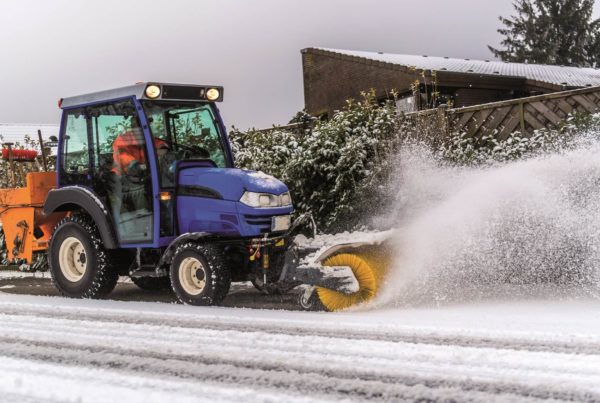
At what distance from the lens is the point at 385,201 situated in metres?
9.94

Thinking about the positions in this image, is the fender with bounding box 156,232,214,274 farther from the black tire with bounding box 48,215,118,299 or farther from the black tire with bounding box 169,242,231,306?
Answer: the black tire with bounding box 48,215,118,299

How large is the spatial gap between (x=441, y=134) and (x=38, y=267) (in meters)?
6.52

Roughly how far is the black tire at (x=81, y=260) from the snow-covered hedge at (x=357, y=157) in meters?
2.90

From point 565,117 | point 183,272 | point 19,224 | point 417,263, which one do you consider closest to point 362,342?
point 417,263

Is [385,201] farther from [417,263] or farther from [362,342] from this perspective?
[362,342]

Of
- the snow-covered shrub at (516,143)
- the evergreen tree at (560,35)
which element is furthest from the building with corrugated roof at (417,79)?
the evergreen tree at (560,35)

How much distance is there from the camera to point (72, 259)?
750 centimetres

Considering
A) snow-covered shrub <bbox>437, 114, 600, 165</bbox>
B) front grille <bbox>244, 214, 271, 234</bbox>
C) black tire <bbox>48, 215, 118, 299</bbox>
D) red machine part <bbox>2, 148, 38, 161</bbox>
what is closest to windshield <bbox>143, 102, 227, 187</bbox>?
front grille <bbox>244, 214, 271, 234</bbox>

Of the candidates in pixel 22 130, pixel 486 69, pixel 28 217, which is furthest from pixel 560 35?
pixel 28 217

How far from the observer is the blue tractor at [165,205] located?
251 inches

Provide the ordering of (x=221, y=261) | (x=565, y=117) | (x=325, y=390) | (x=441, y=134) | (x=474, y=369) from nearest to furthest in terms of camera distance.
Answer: (x=325, y=390)
(x=474, y=369)
(x=221, y=261)
(x=565, y=117)
(x=441, y=134)

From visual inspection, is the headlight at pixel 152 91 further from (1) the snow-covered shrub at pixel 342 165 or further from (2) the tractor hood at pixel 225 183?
(1) the snow-covered shrub at pixel 342 165

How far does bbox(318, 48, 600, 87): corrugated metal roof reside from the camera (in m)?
19.6

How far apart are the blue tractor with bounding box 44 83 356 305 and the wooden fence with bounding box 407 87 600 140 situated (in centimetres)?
448
